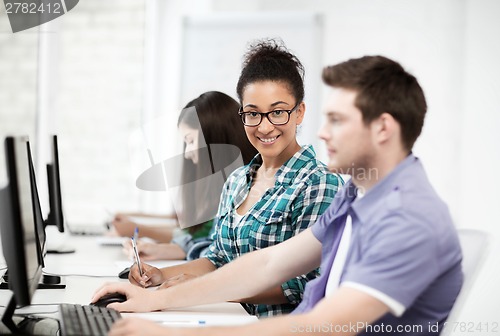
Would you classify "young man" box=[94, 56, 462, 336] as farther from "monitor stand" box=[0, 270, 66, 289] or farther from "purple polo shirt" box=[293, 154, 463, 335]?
"monitor stand" box=[0, 270, 66, 289]

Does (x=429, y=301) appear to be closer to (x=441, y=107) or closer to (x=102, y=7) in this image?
(x=441, y=107)

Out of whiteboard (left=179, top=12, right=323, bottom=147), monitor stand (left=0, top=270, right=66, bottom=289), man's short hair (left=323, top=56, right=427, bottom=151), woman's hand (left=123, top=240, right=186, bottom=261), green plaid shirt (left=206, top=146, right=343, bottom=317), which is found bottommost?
woman's hand (left=123, top=240, right=186, bottom=261)

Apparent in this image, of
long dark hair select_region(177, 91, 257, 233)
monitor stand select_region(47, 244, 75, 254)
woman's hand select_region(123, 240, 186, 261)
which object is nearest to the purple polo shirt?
long dark hair select_region(177, 91, 257, 233)

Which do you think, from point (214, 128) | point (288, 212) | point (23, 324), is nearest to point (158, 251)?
point (214, 128)

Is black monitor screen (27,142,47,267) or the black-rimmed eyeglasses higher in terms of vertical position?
the black-rimmed eyeglasses

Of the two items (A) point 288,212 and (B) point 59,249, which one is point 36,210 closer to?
(A) point 288,212

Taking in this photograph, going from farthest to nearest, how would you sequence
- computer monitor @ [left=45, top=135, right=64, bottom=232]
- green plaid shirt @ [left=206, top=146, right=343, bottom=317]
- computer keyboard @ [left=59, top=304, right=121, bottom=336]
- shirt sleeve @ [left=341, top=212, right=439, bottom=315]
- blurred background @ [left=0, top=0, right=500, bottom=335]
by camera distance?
blurred background @ [left=0, top=0, right=500, bottom=335]
computer monitor @ [left=45, top=135, right=64, bottom=232]
green plaid shirt @ [left=206, top=146, right=343, bottom=317]
computer keyboard @ [left=59, top=304, right=121, bottom=336]
shirt sleeve @ [left=341, top=212, right=439, bottom=315]

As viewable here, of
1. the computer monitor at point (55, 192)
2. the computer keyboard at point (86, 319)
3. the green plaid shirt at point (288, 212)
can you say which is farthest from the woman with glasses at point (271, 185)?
the computer monitor at point (55, 192)

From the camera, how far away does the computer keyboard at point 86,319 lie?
1.13 meters

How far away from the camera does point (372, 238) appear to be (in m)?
1.08

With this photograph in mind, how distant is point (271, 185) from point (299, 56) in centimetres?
231

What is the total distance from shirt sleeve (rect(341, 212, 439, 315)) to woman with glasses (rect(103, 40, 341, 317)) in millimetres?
658

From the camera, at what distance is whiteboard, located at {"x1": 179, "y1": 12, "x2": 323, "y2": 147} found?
4098 mm

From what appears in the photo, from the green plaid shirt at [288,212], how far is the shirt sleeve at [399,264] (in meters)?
0.66
